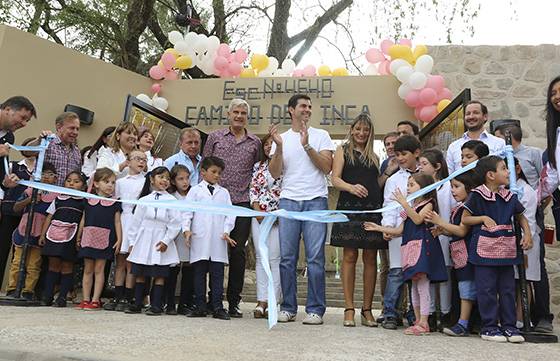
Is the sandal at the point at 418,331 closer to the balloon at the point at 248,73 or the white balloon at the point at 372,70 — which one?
the white balloon at the point at 372,70

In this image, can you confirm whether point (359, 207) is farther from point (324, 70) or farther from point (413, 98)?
point (324, 70)

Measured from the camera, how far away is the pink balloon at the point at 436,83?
254 inches

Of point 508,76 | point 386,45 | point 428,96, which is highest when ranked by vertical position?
Result: point 386,45

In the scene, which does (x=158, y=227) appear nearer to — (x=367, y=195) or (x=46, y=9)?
(x=367, y=195)

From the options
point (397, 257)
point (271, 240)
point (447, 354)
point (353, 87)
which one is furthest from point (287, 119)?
point (447, 354)

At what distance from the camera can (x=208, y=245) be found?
13.3 ft

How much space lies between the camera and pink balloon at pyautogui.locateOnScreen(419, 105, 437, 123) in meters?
6.52

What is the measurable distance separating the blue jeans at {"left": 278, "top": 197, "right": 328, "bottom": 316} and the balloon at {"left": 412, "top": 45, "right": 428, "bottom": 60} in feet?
11.4

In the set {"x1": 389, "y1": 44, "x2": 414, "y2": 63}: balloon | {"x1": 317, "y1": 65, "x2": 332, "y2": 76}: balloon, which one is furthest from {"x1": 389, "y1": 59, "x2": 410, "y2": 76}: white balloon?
{"x1": 317, "y1": 65, "x2": 332, "y2": 76}: balloon

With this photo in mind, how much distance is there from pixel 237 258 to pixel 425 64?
3605 mm

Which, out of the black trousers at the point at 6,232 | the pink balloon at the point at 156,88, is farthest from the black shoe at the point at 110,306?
the pink balloon at the point at 156,88

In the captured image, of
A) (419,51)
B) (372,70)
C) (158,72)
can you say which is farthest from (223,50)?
(419,51)

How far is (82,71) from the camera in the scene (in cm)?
671

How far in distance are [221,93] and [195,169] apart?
2946 mm
